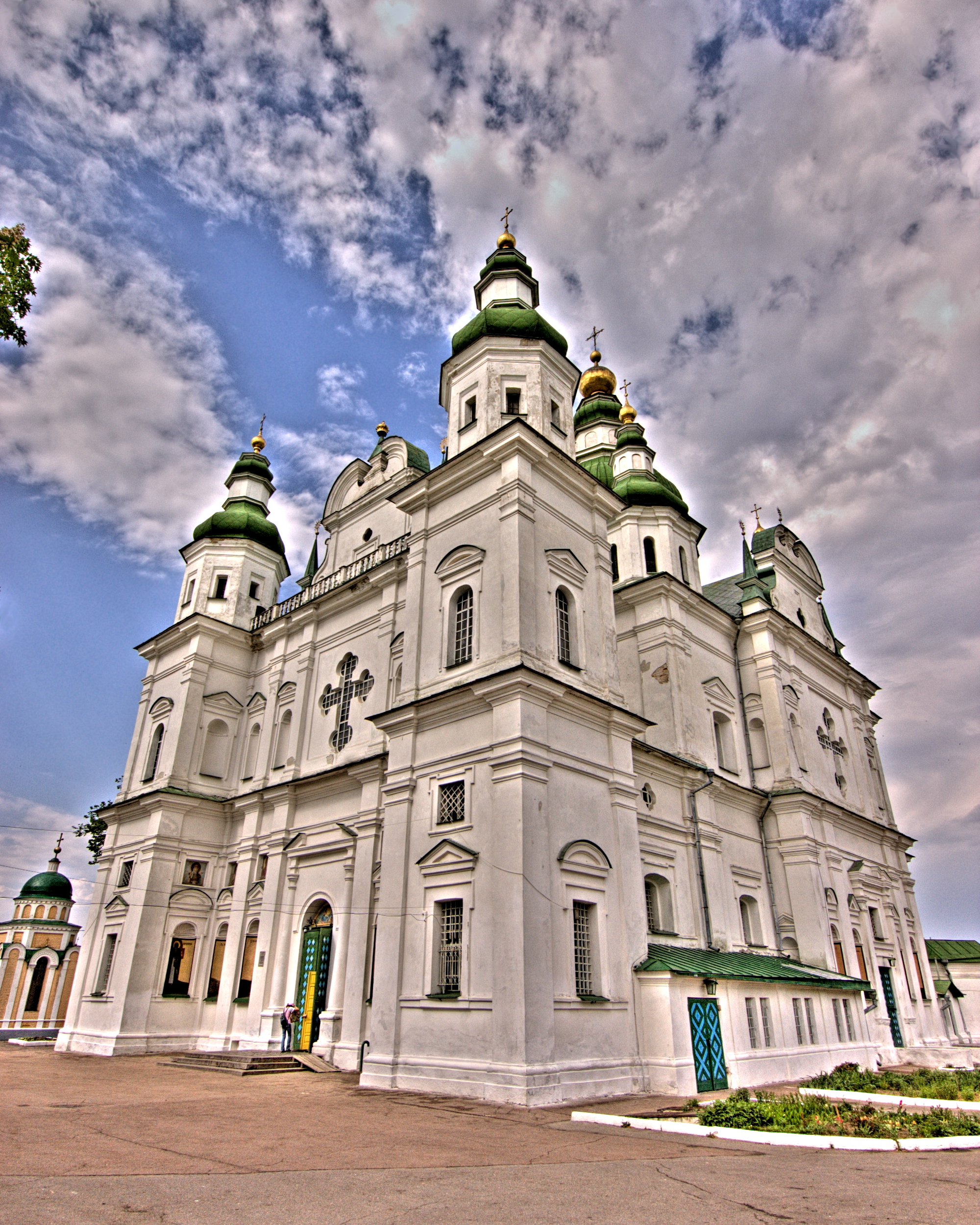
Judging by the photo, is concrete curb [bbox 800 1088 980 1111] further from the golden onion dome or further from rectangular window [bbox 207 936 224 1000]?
the golden onion dome

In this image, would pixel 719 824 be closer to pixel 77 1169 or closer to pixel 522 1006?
pixel 522 1006

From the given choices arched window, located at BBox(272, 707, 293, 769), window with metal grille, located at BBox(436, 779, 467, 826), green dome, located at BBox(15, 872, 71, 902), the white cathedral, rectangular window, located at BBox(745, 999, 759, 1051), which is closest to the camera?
the white cathedral

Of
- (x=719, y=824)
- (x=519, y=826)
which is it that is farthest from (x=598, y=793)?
(x=719, y=824)

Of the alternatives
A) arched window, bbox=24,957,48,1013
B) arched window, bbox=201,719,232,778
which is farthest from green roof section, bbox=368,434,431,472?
arched window, bbox=24,957,48,1013

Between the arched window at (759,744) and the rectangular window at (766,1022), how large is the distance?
29.6 feet

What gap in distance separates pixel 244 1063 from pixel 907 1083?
41.5 feet

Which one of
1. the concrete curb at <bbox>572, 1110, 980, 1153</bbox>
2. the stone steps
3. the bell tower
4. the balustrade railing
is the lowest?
the concrete curb at <bbox>572, 1110, 980, 1153</bbox>

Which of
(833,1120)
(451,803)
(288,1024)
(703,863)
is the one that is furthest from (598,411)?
(833,1120)

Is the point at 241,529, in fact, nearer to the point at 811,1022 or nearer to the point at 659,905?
the point at 659,905

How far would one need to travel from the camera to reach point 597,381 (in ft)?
110

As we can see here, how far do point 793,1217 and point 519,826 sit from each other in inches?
325

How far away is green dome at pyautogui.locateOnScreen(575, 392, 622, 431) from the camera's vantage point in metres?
32.3

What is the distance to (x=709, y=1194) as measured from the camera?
6.43 meters

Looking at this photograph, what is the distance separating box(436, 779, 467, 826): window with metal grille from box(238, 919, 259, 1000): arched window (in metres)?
8.94
